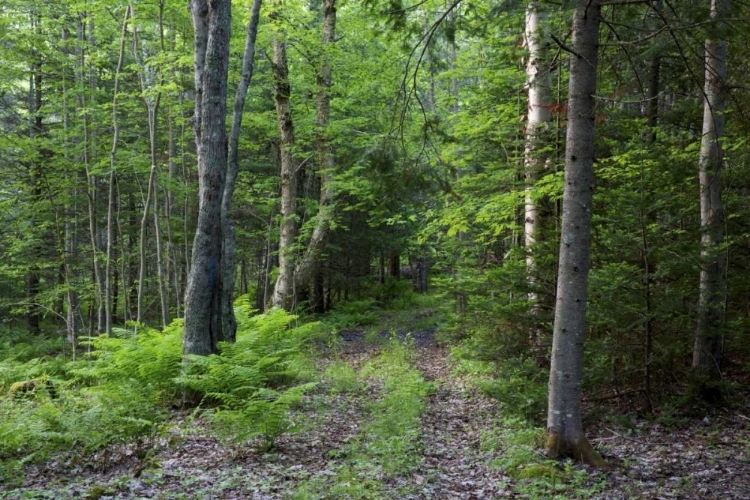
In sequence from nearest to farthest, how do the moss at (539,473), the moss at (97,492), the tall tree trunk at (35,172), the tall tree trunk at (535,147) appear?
the moss at (97,492)
the moss at (539,473)
the tall tree trunk at (535,147)
the tall tree trunk at (35,172)

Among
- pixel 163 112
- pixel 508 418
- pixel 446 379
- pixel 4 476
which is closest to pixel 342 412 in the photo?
pixel 508 418

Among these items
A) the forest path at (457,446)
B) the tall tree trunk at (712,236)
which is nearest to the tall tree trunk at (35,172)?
the forest path at (457,446)

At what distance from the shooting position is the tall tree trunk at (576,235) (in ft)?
16.1

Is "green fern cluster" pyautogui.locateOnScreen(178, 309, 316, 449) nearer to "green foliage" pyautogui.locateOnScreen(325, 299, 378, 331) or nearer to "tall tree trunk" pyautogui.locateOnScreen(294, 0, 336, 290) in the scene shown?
"tall tree trunk" pyautogui.locateOnScreen(294, 0, 336, 290)

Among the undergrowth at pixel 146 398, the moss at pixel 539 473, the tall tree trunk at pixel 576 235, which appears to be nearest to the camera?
the moss at pixel 539 473

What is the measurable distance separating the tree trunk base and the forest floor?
0.15 m

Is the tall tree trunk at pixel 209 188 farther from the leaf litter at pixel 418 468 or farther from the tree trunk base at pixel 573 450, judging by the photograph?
the tree trunk base at pixel 573 450

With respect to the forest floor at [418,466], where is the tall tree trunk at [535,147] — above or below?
above

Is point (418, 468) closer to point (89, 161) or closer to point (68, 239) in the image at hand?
point (89, 161)

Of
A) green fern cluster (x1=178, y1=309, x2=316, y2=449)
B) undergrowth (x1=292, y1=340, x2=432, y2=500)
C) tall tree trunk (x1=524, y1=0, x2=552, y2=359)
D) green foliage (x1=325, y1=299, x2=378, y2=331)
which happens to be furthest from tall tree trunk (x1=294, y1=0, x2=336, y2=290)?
tall tree trunk (x1=524, y1=0, x2=552, y2=359)

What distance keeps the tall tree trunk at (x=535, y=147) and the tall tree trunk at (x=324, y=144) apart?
6.41 m

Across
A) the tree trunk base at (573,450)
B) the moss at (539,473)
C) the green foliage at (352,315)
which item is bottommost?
the green foliage at (352,315)

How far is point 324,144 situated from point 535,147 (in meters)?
7.47

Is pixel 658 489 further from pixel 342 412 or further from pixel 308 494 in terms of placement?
pixel 342 412
